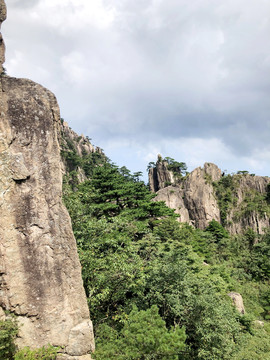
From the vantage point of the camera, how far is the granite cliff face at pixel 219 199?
43688 mm

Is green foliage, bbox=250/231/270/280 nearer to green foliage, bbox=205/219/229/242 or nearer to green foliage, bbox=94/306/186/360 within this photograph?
green foliage, bbox=205/219/229/242

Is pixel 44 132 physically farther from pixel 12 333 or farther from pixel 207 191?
pixel 207 191

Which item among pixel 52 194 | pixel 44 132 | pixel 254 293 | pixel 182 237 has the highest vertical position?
pixel 44 132

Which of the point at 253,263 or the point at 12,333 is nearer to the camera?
the point at 12,333

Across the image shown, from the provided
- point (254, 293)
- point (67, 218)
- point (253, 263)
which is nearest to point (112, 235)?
point (67, 218)

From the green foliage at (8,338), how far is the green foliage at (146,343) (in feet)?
7.77

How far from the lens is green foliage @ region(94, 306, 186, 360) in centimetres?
648

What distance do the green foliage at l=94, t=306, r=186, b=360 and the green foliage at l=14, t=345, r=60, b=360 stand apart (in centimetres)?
125

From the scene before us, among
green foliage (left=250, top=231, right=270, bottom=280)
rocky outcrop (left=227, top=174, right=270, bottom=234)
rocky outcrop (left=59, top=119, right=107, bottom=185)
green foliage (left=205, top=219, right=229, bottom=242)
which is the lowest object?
green foliage (left=250, top=231, right=270, bottom=280)

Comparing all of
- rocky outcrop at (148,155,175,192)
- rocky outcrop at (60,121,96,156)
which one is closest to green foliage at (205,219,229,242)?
rocky outcrop at (148,155,175,192)

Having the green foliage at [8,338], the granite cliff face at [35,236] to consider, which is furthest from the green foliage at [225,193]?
the green foliage at [8,338]

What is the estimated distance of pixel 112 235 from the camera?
1227cm

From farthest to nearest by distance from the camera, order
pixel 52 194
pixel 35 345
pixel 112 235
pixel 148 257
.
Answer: pixel 148 257, pixel 112 235, pixel 52 194, pixel 35 345

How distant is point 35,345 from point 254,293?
21384 mm
